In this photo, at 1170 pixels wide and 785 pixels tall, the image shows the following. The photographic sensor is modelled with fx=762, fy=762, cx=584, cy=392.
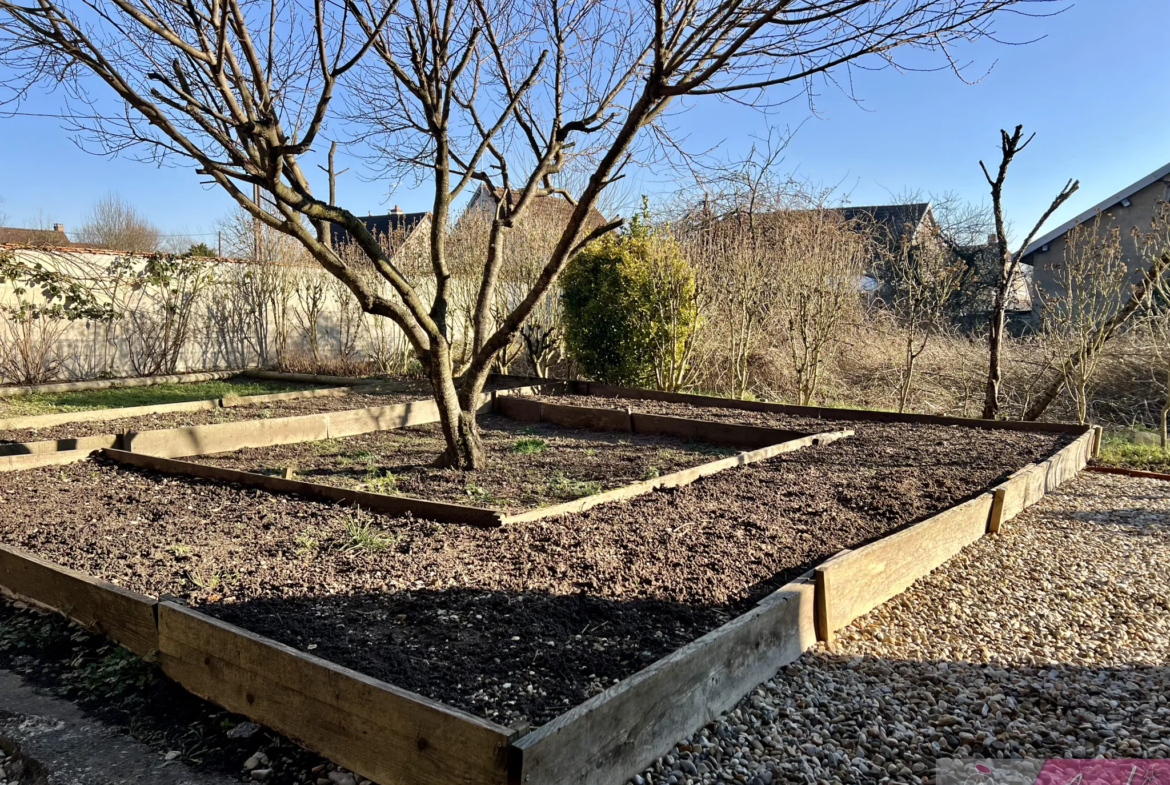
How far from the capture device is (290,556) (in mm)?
3566

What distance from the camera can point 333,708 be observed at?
222 centimetres

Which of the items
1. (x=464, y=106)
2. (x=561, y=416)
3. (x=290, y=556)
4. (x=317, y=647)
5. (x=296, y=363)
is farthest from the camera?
(x=296, y=363)

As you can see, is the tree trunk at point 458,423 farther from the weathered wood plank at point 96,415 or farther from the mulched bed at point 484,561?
the weathered wood plank at point 96,415

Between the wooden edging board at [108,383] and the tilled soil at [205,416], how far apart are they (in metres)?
2.86

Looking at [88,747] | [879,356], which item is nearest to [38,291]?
[88,747]

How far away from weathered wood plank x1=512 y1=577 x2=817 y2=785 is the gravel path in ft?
0.19

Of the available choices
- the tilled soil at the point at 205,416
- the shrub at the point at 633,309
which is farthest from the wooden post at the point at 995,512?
the tilled soil at the point at 205,416

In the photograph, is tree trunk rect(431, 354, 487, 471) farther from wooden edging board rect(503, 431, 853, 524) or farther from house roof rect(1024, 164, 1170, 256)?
house roof rect(1024, 164, 1170, 256)

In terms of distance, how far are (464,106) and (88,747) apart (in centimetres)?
501

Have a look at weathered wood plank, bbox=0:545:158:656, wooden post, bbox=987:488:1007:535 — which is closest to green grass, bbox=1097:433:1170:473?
wooden post, bbox=987:488:1007:535

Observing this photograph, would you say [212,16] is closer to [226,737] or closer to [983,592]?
[226,737]

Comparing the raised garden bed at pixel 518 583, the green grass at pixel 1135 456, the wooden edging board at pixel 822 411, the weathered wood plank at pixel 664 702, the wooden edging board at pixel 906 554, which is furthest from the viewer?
the wooden edging board at pixel 822 411

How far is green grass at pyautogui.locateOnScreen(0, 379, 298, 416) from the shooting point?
320 inches

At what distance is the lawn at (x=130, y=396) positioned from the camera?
812 centimetres
